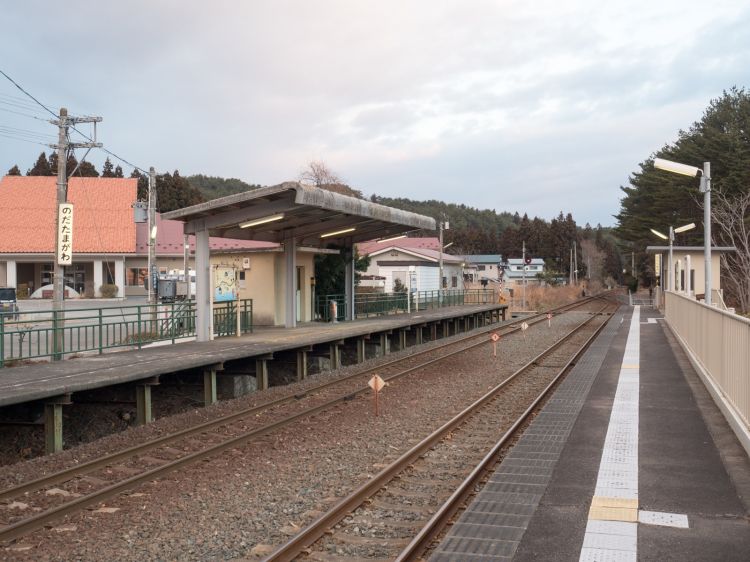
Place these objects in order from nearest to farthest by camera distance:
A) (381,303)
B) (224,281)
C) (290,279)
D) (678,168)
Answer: (678,168)
(224,281)
(290,279)
(381,303)

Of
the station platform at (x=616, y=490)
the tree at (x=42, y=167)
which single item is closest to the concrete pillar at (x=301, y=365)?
the station platform at (x=616, y=490)

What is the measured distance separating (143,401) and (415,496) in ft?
19.7

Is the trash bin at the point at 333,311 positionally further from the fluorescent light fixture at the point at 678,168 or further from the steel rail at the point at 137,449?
the fluorescent light fixture at the point at 678,168

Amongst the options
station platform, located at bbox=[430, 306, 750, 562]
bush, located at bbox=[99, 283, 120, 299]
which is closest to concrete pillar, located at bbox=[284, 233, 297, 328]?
station platform, located at bbox=[430, 306, 750, 562]

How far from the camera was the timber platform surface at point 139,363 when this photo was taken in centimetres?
978

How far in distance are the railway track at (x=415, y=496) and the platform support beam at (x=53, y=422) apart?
4.80m

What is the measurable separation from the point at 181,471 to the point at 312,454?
161cm

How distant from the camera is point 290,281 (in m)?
20.7

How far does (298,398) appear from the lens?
13.2 m

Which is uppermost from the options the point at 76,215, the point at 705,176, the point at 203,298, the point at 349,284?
the point at 76,215

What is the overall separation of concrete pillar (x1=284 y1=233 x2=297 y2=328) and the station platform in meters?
10.5

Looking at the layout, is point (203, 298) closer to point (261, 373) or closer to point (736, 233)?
point (261, 373)

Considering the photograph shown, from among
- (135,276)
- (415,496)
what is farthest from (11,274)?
(415,496)

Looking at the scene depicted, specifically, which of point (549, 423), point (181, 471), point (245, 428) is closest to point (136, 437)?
point (245, 428)
